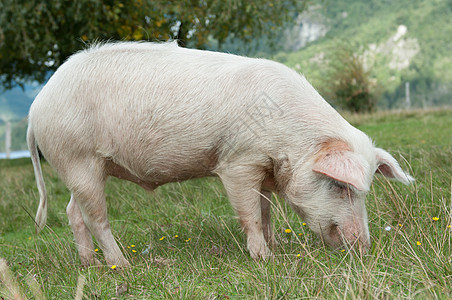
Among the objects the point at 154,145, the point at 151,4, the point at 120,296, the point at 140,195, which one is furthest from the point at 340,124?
the point at 151,4

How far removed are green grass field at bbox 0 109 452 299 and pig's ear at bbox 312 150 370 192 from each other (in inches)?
12.5

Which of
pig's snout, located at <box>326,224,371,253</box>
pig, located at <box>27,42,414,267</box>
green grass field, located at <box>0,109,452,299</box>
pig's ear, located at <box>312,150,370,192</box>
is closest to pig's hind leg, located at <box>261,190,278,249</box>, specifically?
pig, located at <box>27,42,414,267</box>

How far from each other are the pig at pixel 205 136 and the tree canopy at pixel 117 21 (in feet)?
22.0

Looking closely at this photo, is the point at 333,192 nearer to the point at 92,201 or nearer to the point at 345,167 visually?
the point at 345,167

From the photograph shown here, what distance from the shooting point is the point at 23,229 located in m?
5.65

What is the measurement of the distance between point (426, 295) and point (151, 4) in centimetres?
1112

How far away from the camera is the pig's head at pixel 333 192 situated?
3.07m

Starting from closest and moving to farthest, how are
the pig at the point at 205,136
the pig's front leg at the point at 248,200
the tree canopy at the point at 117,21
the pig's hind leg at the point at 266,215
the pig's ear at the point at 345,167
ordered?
the pig's ear at the point at 345,167
the pig at the point at 205,136
the pig's front leg at the point at 248,200
the pig's hind leg at the point at 266,215
the tree canopy at the point at 117,21

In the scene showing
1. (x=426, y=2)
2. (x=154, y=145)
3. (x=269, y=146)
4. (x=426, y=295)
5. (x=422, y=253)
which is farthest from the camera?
(x=426, y=2)

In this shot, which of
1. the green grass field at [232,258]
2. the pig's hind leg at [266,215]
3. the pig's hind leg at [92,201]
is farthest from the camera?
the pig's hind leg at [266,215]

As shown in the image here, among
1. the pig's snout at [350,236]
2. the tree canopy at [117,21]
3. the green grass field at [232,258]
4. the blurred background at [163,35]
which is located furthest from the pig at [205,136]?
the tree canopy at [117,21]

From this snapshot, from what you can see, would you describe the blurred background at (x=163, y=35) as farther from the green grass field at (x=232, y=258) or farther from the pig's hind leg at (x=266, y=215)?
the green grass field at (x=232, y=258)

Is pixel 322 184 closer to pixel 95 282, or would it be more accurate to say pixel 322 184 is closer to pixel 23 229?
pixel 95 282

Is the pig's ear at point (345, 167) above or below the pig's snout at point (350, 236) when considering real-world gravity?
above
